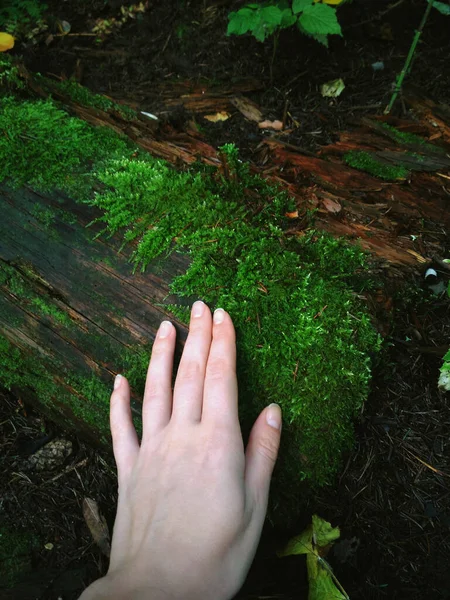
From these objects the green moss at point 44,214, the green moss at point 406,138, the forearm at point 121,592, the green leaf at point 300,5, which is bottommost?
the forearm at point 121,592

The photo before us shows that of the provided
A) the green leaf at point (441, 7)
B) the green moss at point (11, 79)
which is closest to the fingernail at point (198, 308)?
the green moss at point (11, 79)

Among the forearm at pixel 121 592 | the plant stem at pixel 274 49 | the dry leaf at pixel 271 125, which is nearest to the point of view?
the forearm at pixel 121 592

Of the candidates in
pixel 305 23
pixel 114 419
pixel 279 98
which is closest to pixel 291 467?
pixel 114 419

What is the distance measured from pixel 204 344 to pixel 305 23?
8.84 feet

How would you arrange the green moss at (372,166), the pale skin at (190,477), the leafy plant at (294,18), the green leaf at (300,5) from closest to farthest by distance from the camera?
the pale skin at (190,477) → the green moss at (372,166) → the leafy plant at (294,18) → the green leaf at (300,5)

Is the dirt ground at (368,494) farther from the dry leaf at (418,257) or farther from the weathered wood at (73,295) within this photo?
the weathered wood at (73,295)

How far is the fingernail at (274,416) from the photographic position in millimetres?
2049

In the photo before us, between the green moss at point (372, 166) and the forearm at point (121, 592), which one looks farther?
the green moss at point (372, 166)

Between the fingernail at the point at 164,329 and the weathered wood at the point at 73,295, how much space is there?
0.21 feet

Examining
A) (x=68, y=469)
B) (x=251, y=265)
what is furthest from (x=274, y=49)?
(x=68, y=469)

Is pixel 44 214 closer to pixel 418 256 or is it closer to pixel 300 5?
pixel 418 256

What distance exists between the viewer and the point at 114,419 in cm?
220

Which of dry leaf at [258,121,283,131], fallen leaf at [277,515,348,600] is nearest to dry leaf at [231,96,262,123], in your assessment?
dry leaf at [258,121,283,131]

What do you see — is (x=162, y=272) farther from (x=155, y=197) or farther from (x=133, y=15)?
(x=133, y=15)
